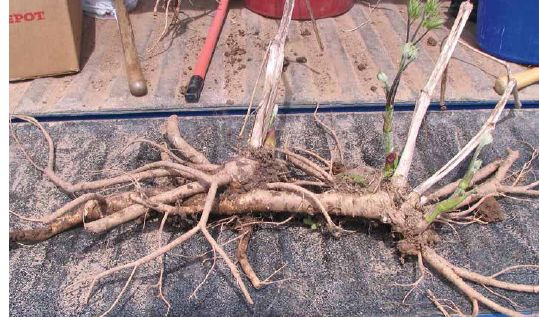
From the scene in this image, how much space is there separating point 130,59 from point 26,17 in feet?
1.45

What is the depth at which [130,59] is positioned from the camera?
2088 mm

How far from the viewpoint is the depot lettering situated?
2004mm

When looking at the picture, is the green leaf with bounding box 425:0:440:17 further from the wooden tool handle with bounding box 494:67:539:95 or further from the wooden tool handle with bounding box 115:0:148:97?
the wooden tool handle with bounding box 115:0:148:97

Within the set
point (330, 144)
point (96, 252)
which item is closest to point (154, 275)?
point (96, 252)

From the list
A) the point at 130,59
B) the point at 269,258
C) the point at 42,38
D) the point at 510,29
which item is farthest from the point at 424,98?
the point at 42,38

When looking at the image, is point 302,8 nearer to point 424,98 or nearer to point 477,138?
point 424,98

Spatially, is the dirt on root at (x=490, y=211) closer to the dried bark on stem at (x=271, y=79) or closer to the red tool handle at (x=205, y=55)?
the dried bark on stem at (x=271, y=79)

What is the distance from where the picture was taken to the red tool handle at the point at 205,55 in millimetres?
1987

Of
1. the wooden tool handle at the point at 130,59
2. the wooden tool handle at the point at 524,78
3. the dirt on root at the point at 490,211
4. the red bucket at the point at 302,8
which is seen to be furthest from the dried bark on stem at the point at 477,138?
the red bucket at the point at 302,8

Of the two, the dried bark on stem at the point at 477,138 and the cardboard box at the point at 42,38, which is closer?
the dried bark on stem at the point at 477,138

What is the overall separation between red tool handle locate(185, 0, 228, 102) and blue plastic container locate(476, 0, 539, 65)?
1.23 metres

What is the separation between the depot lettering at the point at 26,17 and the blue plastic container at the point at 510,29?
1904 millimetres

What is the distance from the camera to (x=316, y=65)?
2209mm

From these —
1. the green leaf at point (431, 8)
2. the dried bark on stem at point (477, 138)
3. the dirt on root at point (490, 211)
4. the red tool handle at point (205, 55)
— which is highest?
the green leaf at point (431, 8)
